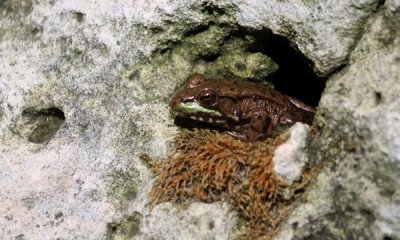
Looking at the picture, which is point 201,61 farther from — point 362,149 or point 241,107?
point 362,149

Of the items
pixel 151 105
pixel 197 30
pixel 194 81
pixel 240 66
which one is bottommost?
pixel 151 105

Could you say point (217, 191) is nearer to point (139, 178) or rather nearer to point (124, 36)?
point (139, 178)

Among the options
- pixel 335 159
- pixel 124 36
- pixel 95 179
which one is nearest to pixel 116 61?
pixel 124 36

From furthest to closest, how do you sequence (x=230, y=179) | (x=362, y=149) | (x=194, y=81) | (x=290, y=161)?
(x=194, y=81)
(x=230, y=179)
(x=290, y=161)
(x=362, y=149)

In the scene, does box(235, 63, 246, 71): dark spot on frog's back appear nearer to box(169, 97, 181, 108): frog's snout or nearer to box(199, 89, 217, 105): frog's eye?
box(199, 89, 217, 105): frog's eye

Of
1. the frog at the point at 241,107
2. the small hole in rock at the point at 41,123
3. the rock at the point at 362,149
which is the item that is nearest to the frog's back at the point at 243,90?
the frog at the point at 241,107

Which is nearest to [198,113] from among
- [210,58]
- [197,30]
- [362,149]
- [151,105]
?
[151,105]

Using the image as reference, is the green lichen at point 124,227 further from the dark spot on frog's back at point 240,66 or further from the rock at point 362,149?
the dark spot on frog's back at point 240,66

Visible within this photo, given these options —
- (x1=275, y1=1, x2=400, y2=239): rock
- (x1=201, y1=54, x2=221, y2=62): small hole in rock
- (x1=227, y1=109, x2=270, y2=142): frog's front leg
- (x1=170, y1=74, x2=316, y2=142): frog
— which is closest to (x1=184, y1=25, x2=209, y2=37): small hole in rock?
(x1=201, y1=54, x2=221, y2=62): small hole in rock
